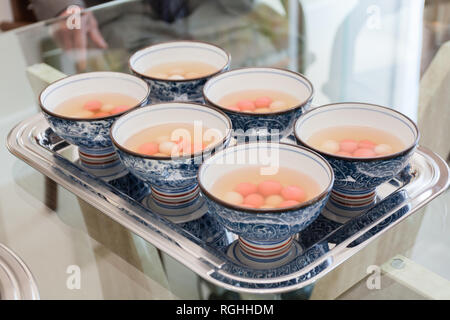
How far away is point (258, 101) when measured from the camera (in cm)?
95

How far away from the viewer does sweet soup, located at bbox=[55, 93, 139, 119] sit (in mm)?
939

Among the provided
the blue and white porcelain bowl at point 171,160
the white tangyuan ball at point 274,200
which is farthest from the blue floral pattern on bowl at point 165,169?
the white tangyuan ball at point 274,200

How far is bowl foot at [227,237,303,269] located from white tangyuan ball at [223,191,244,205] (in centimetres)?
5

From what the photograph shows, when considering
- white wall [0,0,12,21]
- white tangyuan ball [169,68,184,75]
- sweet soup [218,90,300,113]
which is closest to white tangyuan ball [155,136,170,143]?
sweet soup [218,90,300,113]

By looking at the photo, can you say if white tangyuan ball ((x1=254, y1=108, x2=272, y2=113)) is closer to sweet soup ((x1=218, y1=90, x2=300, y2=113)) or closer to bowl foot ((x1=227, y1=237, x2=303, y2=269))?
sweet soup ((x1=218, y1=90, x2=300, y2=113))

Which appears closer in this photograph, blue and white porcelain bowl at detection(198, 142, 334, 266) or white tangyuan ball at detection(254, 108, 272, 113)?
blue and white porcelain bowl at detection(198, 142, 334, 266)

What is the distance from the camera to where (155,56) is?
1.07 meters

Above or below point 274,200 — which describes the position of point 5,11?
below

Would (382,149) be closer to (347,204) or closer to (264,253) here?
(347,204)

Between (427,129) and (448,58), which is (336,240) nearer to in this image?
(427,129)

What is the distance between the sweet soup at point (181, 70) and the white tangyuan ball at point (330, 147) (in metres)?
0.29

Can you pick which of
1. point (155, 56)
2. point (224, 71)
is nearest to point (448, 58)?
point (224, 71)

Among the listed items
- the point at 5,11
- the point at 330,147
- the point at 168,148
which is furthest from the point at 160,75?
the point at 5,11

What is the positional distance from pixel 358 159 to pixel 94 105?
1.46 ft
